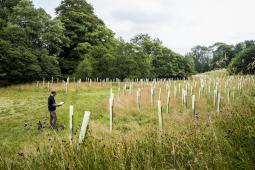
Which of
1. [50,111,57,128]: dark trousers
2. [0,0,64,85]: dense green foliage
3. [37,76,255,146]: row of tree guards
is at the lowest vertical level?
[50,111,57,128]: dark trousers

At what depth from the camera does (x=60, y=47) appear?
46.3 meters

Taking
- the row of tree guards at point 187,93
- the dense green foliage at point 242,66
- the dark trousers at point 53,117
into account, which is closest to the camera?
the dense green foliage at point 242,66

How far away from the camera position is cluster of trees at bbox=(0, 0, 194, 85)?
34438 millimetres

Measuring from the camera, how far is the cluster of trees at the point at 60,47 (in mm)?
34438

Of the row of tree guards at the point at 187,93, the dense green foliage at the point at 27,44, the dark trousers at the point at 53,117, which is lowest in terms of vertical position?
the dark trousers at the point at 53,117

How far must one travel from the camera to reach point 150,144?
403 centimetres

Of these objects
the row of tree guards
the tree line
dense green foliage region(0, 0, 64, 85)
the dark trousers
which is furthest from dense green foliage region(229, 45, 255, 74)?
dense green foliage region(0, 0, 64, 85)

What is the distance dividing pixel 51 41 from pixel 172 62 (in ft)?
117

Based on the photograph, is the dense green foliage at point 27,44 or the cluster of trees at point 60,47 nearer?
the dense green foliage at point 27,44

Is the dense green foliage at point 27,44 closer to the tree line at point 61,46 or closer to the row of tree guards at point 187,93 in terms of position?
the tree line at point 61,46

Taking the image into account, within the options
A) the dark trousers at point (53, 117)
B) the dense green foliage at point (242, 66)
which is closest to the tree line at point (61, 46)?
the dark trousers at point (53, 117)

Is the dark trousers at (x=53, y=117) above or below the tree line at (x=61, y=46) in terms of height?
below

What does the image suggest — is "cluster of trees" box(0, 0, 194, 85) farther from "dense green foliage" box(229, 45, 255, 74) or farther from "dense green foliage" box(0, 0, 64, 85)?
"dense green foliage" box(229, 45, 255, 74)

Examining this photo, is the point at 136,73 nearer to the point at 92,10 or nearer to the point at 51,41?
the point at 51,41
